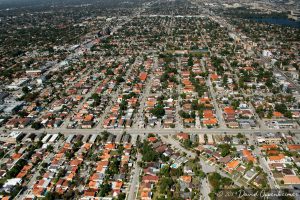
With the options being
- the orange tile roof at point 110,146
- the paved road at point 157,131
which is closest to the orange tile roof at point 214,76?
the paved road at point 157,131

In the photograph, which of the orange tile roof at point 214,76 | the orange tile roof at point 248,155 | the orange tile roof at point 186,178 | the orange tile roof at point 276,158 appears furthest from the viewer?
the orange tile roof at point 214,76

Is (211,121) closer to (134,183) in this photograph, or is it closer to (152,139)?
(152,139)

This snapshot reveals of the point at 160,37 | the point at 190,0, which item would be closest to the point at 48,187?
the point at 160,37

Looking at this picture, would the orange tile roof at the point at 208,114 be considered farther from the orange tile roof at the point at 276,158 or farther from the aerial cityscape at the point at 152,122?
the orange tile roof at the point at 276,158

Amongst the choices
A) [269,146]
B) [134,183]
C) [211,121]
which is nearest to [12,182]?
[134,183]

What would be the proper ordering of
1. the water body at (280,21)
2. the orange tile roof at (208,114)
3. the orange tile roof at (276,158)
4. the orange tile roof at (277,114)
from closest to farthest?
the orange tile roof at (276,158) < the orange tile roof at (208,114) < the orange tile roof at (277,114) < the water body at (280,21)

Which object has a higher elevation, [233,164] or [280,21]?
[280,21]

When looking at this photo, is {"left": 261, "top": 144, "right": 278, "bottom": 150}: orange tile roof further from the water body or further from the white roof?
the water body

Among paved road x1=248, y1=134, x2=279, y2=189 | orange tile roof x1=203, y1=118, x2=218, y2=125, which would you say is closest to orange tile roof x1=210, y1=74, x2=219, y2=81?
orange tile roof x1=203, y1=118, x2=218, y2=125
